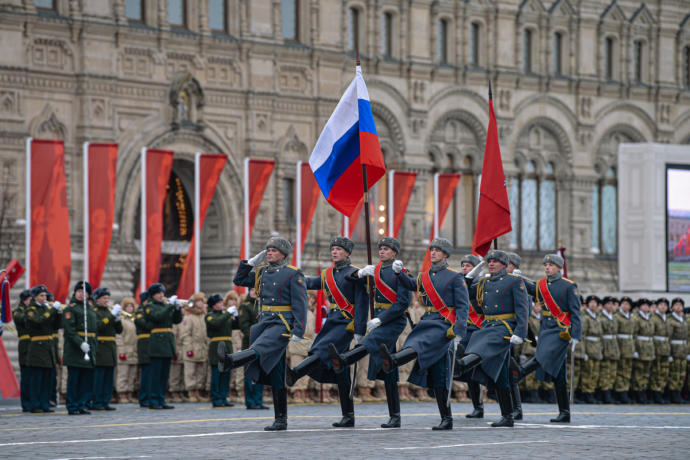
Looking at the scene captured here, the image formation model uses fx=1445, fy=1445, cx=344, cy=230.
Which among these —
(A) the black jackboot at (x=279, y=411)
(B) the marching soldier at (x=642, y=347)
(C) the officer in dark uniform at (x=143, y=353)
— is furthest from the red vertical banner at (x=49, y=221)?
(B) the marching soldier at (x=642, y=347)

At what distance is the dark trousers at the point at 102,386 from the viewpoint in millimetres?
18734

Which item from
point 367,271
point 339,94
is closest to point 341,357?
point 367,271

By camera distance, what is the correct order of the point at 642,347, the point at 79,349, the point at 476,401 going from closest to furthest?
1. the point at 476,401
2. the point at 79,349
3. the point at 642,347

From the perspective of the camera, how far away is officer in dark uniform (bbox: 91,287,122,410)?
1866 centimetres

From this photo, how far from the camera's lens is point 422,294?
14453 mm

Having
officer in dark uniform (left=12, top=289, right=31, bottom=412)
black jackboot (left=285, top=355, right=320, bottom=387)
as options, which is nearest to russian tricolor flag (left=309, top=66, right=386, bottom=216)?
black jackboot (left=285, top=355, right=320, bottom=387)

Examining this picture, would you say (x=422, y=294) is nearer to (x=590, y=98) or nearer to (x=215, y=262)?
(x=215, y=262)

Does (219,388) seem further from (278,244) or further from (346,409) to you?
(278,244)

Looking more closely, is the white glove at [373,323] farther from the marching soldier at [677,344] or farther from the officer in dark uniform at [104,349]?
the marching soldier at [677,344]

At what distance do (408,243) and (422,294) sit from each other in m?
23.9

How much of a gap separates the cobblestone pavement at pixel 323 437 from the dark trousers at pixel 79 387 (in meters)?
0.33

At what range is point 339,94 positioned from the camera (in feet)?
120

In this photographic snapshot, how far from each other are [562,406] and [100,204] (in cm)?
1060

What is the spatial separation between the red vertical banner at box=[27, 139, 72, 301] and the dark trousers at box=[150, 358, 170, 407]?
357 centimetres
